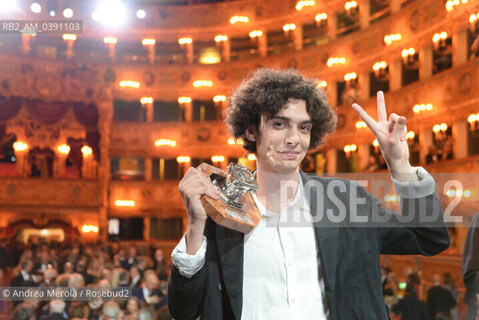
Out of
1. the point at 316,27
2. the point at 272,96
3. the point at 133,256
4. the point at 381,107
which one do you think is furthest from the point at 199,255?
the point at 316,27

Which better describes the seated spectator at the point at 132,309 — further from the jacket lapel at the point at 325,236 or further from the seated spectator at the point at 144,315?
the jacket lapel at the point at 325,236

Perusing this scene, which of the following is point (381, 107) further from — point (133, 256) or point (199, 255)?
point (133, 256)

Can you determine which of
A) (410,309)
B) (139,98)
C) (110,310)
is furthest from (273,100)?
(139,98)

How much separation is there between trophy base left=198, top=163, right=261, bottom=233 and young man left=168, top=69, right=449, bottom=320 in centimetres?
3

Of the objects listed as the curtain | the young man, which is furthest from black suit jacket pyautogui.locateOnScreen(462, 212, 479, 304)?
the curtain

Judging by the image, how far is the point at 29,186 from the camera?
26344mm

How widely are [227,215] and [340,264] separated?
51 centimetres

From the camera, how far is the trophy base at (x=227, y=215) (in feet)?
7.58

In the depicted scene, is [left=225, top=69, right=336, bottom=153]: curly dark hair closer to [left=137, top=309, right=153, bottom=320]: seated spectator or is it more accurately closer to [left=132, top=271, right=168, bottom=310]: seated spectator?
[left=137, top=309, right=153, bottom=320]: seated spectator

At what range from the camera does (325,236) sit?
2414 mm

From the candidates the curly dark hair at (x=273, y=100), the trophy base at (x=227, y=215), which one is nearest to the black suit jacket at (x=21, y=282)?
the curly dark hair at (x=273, y=100)

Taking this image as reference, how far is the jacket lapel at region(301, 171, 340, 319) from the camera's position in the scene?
7.72 feet

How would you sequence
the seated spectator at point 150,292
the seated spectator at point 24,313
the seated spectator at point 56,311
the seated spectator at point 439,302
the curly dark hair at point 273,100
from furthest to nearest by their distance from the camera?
1. the seated spectator at point 150,292
2. the seated spectator at point 439,302
3. the seated spectator at point 56,311
4. the seated spectator at point 24,313
5. the curly dark hair at point 273,100

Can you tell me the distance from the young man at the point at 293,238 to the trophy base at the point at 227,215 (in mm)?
32
